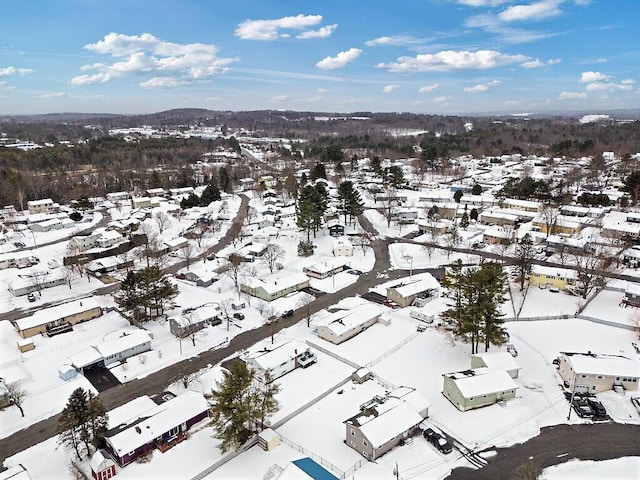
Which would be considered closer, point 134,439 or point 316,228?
point 134,439

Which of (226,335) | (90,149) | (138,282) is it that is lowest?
(226,335)

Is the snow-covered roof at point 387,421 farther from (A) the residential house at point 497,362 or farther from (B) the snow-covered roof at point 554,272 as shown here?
(B) the snow-covered roof at point 554,272

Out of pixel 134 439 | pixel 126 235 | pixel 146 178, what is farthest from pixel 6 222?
pixel 134 439

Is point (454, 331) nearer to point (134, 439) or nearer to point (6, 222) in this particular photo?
point (134, 439)

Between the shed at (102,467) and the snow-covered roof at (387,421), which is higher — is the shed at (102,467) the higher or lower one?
the lower one

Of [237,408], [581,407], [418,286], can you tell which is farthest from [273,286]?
[581,407]

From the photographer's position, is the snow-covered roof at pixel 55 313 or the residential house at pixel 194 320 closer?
the residential house at pixel 194 320

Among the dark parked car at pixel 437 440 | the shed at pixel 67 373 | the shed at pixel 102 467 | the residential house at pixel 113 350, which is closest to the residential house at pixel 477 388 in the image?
the dark parked car at pixel 437 440
